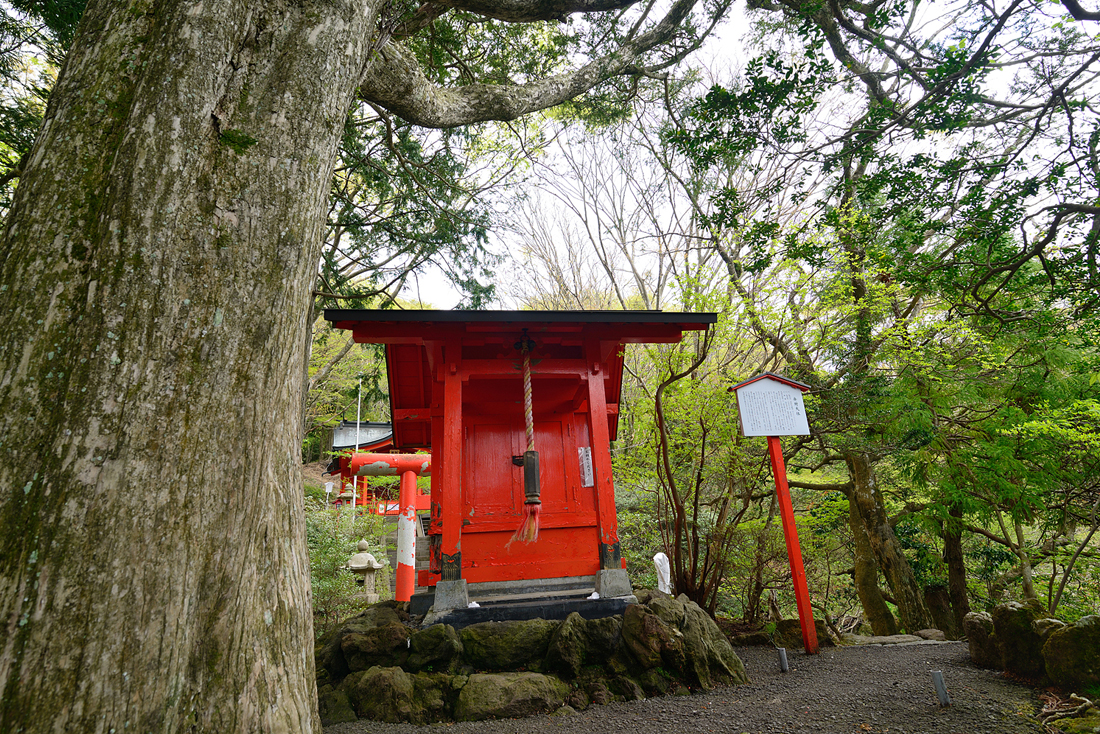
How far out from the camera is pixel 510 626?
13.2 feet

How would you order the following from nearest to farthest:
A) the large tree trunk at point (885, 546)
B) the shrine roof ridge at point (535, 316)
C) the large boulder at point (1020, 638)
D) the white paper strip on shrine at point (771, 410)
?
the large boulder at point (1020, 638) → the shrine roof ridge at point (535, 316) → the white paper strip on shrine at point (771, 410) → the large tree trunk at point (885, 546)

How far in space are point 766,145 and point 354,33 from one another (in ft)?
11.4

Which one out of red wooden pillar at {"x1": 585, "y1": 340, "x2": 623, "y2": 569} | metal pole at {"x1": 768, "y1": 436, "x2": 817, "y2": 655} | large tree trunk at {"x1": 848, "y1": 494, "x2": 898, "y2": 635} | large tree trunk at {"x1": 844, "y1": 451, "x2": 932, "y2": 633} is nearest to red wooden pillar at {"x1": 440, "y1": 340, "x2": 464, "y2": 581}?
red wooden pillar at {"x1": 585, "y1": 340, "x2": 623, "y2": 569}

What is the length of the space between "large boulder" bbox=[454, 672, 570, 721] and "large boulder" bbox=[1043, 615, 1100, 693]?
2.89 m

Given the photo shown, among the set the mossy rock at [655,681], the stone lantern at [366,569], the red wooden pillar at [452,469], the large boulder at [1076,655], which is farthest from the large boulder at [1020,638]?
the stone lantern at [366,569]

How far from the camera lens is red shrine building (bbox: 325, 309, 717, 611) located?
4.88 metres

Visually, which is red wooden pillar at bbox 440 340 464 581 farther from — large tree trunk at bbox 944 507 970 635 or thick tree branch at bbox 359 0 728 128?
large tree trunk at bbox 944 507 970 635

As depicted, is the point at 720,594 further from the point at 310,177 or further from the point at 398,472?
the point at 310,177

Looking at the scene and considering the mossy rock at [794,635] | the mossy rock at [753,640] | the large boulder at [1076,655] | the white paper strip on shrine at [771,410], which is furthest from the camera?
the mossy rock at [753,640]

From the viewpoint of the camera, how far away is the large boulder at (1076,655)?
8.94 feet

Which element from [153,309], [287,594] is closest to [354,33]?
[153,309]

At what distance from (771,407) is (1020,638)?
2.40 m

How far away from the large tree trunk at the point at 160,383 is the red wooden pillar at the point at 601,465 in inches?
140

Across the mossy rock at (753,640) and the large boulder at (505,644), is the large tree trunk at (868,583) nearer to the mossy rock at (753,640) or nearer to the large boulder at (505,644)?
the mossy rock at (753,640)
